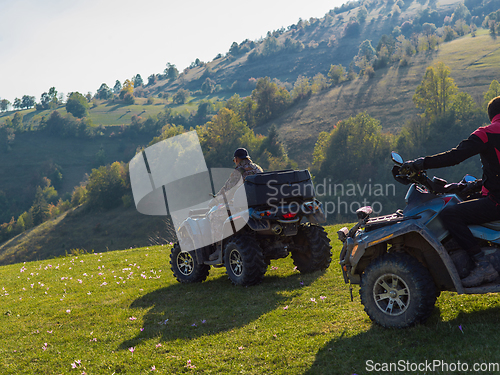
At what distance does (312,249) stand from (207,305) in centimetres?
235

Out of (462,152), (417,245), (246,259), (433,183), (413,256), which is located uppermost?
(462,152)

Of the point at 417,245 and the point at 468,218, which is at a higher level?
the point at 468,218

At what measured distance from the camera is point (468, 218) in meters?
4.30

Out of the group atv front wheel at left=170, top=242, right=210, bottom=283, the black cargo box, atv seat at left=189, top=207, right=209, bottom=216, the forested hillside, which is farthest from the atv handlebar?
the forested hillside

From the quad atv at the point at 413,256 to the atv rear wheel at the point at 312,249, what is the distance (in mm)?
2863

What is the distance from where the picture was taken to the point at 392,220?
4855 mm

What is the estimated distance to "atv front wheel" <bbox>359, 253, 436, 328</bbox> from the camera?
443 cm

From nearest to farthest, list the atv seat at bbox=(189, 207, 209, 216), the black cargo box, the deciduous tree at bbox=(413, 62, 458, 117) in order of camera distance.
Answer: the black cargo box → the atv seat at bbox=(189, 207, 209, 216) → the deciduous tree at bbox=(413, 62, 458, 117)

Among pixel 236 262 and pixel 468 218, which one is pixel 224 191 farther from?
pixel 468 218

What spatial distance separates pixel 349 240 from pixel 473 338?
5.51 feet

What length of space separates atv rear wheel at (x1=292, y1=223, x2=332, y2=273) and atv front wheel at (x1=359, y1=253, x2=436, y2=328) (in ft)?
10.4

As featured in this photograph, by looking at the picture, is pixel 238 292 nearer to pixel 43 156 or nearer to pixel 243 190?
pixel 243 190

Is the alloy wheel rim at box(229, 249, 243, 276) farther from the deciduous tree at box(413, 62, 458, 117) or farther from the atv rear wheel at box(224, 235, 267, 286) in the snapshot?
the deciduous tree at box(413, 62, 458, 117)

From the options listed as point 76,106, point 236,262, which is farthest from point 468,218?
point 76,106
